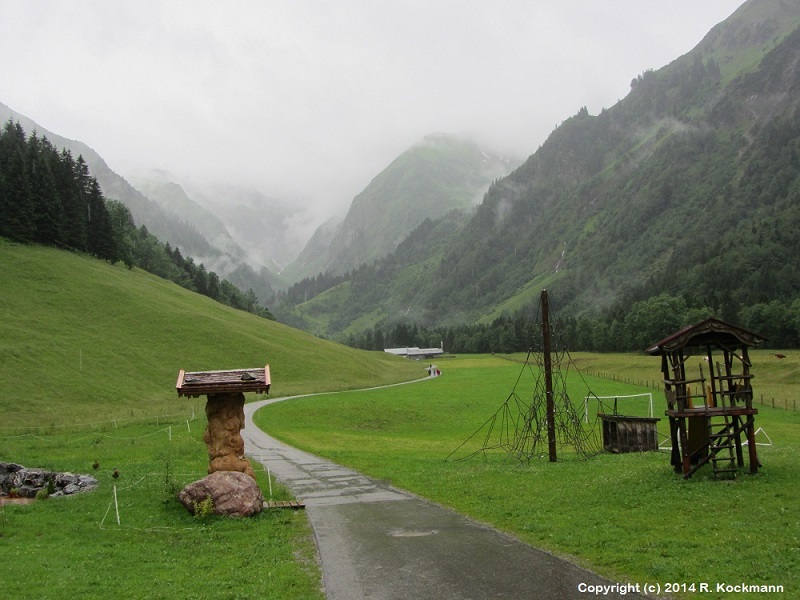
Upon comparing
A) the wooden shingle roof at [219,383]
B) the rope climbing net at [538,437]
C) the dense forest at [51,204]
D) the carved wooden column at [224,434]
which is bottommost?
the rope climbing net at [538,437]

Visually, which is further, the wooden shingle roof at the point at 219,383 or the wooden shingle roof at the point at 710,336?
the wooden shingle roof at the point at 219,383

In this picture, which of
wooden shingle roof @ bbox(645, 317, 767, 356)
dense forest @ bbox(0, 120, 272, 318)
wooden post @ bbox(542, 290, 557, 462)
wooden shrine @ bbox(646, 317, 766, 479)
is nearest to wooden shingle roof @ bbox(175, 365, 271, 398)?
wooden shrine @ bbox(646, 317, 766, 479)

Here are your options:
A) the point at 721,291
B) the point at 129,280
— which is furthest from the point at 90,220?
the point at 721,291

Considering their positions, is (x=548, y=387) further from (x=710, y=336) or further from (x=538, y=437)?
(x=710, y=336)

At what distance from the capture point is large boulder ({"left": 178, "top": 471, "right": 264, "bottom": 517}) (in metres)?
20.9

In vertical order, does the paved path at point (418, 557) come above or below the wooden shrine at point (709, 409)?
below

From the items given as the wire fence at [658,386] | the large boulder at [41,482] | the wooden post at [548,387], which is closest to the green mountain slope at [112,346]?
the large boulder at [41,482]

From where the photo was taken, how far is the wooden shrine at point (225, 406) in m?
23.2

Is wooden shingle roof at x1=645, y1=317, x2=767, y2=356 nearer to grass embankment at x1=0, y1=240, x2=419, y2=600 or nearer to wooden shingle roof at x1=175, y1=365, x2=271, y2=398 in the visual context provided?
grass embankment at x1=0, y1=240, x2=419, y2=600

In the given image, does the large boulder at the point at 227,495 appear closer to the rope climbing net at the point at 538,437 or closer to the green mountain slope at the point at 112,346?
the rope climbing net at the point at 538,437

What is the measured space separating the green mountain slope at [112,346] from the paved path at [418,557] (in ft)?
143

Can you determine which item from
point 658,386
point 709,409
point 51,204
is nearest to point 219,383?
point 709,409

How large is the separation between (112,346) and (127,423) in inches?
1488

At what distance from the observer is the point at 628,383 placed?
9325 centimetres
